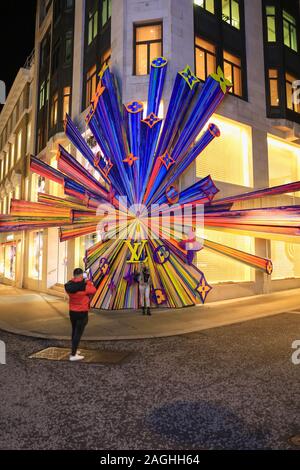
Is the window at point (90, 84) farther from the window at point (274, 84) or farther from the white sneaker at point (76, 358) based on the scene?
the white sneaker at point (76, 358)

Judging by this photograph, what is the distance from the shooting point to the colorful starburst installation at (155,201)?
495 inches

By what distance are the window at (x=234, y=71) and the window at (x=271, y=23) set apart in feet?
12.2

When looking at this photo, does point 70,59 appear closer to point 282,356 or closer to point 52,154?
point 52,154

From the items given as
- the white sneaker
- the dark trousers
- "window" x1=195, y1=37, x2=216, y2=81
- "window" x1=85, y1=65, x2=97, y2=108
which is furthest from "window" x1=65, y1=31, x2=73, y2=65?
the white sneaker

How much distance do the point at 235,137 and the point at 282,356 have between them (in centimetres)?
1231

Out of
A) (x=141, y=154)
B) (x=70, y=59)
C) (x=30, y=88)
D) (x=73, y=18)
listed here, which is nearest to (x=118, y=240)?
(x=141, y=154)

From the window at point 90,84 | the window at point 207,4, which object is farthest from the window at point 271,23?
the window at point 90,84

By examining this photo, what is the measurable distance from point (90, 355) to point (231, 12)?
17.9m

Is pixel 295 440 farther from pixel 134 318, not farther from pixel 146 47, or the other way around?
pixel 146 47

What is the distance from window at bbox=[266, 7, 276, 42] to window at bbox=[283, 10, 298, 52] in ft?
3.34

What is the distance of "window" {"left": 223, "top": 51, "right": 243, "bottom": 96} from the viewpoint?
16434 mm

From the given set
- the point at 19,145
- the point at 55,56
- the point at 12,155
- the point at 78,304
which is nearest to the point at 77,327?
the point at 78,304

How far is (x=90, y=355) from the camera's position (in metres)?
7.07

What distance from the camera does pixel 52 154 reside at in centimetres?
2002
